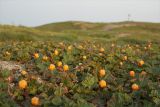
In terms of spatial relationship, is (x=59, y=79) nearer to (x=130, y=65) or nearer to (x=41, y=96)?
(x=41, y=96)

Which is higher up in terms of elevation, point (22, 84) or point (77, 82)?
point (22, 84)

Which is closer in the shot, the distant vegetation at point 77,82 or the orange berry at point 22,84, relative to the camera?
the distant vegetation at point 77,82

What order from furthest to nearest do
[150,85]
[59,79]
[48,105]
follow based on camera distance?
[59,79] < [150,85] < [48,105]

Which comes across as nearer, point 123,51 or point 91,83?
point 91,83

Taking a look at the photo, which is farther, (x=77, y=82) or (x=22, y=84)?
(x=77, y=82)

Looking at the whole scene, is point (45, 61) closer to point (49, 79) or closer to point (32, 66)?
point (32, 66)

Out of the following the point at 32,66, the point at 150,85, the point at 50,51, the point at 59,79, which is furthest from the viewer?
the point at 50,51

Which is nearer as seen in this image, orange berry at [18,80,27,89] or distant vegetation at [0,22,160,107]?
distant vegetation at [0,22,160,107]

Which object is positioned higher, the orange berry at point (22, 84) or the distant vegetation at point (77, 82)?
the orange berry at point (22, 84)

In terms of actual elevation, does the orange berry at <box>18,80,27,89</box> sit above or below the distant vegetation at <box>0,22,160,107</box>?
above

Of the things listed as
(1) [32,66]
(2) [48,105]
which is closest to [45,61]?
(1) [32,66]
